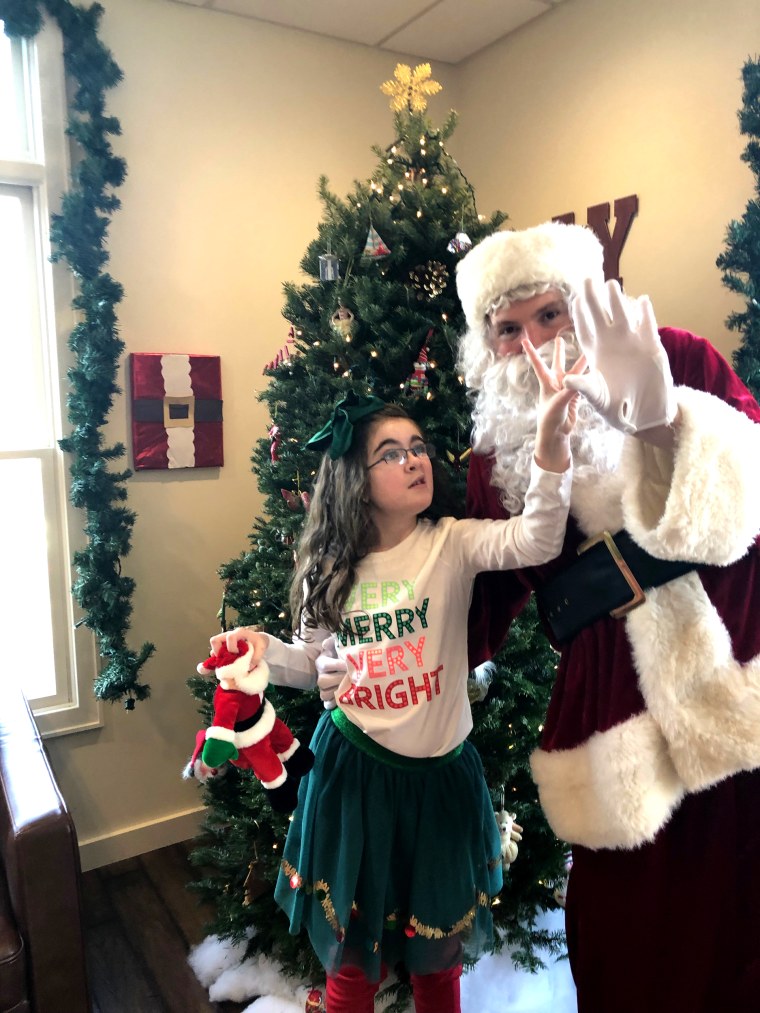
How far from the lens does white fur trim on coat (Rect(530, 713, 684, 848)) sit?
1097 mm

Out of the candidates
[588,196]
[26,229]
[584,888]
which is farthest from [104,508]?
[588,196]

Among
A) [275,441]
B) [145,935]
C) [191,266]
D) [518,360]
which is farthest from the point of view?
[191,266]

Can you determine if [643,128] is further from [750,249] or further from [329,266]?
[329,266]

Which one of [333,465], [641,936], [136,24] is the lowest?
[641,936]

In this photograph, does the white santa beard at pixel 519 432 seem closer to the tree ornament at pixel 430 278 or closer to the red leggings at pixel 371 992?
the tree ornament at pixel 430 278

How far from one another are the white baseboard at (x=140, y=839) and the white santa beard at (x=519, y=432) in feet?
6.05

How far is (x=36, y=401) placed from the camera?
2455 millimetres

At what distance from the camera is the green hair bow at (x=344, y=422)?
140 centimetres

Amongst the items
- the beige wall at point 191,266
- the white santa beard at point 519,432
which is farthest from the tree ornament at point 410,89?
the beige wall at point 191,266

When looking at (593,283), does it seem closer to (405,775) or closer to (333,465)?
(333,465)

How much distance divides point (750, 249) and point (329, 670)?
1.49 m

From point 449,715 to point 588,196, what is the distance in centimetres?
207

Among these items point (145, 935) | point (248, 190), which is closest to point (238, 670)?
point (145, 935)

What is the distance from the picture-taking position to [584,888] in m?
1.22
